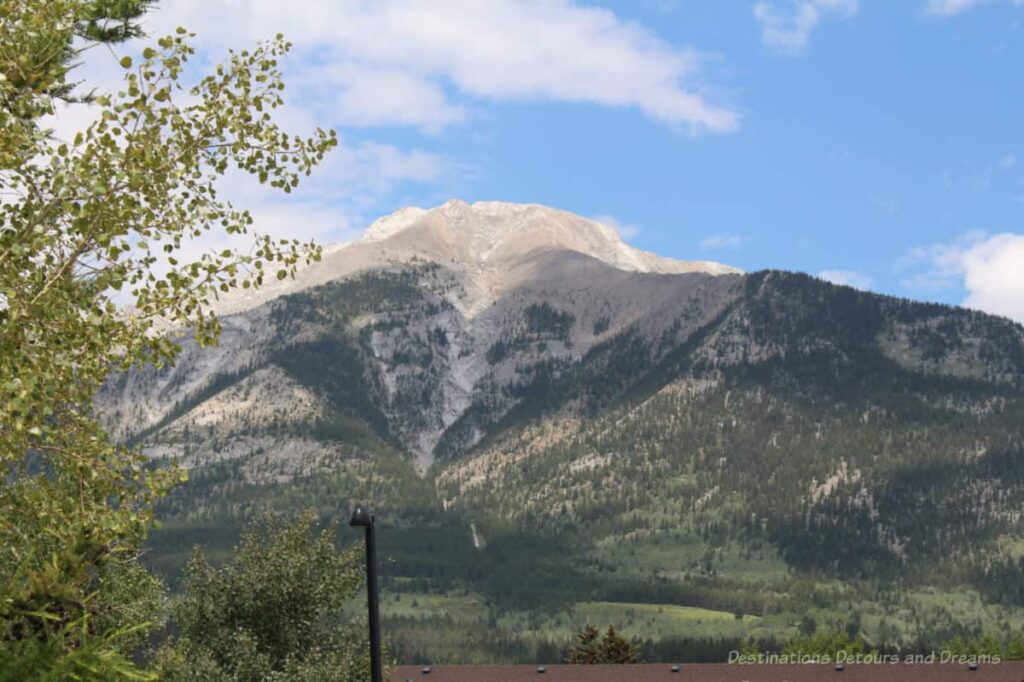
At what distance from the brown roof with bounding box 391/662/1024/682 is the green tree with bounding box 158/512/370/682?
4669 centimetres

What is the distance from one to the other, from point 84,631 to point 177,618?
129 feet

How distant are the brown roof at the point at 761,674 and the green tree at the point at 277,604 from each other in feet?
153

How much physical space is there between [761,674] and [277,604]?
172 feet

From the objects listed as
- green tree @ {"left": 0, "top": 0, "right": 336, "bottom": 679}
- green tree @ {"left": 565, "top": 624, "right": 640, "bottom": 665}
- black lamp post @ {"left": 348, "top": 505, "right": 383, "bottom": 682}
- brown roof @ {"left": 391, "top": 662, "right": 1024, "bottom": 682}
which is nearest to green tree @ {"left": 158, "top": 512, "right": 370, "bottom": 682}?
black lamp post @ {"left": 348, "top": 505, "right": 383, "bottom": 682}

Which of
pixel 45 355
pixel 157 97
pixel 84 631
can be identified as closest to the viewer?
pixel 84 631

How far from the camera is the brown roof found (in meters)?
91.6

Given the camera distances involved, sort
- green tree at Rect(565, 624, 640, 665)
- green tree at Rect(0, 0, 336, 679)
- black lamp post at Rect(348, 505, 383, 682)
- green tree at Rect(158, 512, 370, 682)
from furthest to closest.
→ green tree at Rect(565, 624, 640, 665) → green tree at Rect(158, 512, 370, 682) → black lamp post at Rect(348, 505, 383, 682) → green tree at Rect(0, 0, 336, 679)

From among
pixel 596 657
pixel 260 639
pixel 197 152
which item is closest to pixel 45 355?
pixel 197 152

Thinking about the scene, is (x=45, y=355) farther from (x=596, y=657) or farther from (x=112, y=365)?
(x=596, y=657)

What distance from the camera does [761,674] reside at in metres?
92.5

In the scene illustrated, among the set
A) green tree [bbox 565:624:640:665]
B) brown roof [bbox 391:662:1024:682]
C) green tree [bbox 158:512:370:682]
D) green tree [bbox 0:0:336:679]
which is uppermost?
green tree [bbox 0:0:336:679]

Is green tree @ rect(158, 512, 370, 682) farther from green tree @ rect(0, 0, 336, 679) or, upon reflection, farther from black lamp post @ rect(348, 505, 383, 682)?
green tree @ rect(0, 0, 336, 679)

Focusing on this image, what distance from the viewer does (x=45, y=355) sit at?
16.3 meters

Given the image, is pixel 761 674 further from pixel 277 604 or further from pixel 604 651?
pixel 277 604
